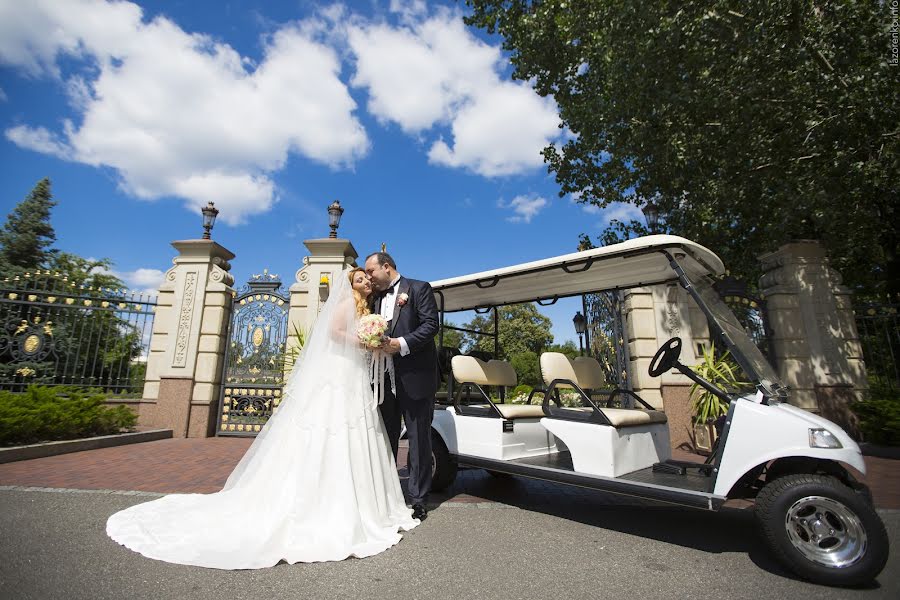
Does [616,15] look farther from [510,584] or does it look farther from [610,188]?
[510,584]

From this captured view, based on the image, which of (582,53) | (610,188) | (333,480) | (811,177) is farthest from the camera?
(610,188)

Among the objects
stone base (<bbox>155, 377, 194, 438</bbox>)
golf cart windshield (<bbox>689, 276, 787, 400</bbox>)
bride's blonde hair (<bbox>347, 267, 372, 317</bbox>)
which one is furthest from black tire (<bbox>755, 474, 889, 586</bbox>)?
stone base (<bbox>155, 377, 194, 438</bbox>)

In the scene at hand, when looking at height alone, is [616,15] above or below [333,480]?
above

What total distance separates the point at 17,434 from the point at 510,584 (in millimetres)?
7698

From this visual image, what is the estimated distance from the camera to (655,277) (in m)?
4.43

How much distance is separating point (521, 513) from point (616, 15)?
926cm

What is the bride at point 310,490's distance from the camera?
2.83 m

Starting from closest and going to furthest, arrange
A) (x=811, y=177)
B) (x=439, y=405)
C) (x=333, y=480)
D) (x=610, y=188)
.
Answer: (x=333, y=480) → (x=439, y=405) → (x=811, y=177) → (x=610, y=188)

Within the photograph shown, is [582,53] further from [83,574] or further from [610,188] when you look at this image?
[83,574]

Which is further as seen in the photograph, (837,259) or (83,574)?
(837,259)

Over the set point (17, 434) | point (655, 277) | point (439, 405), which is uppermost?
point (655, 277)

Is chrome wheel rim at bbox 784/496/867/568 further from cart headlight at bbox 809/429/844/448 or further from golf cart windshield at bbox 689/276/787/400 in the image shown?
golf cart windshield at bbox 689/276/787/400

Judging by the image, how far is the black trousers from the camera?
12.6 feet

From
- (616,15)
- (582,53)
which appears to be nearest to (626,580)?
(616,15)
